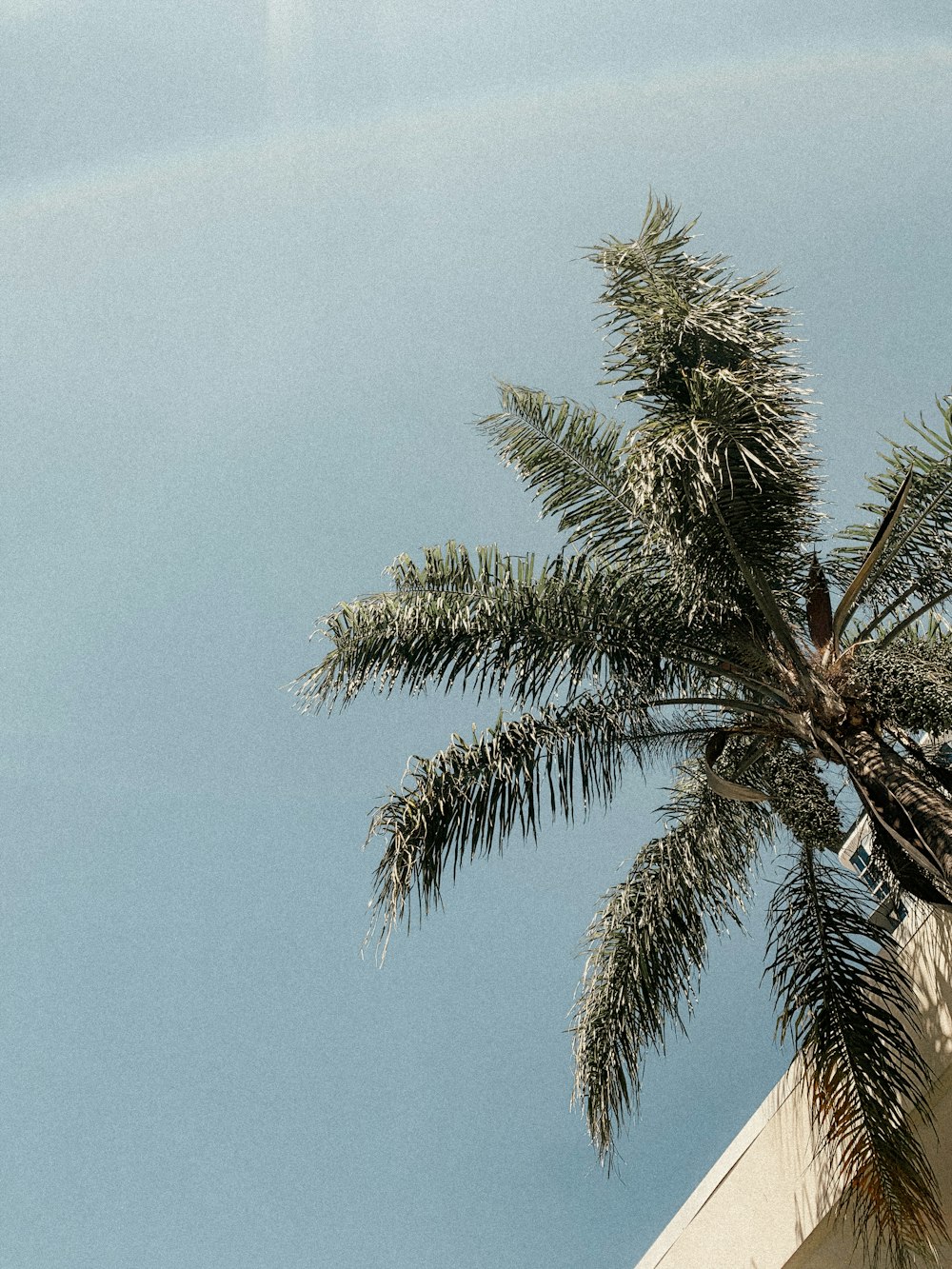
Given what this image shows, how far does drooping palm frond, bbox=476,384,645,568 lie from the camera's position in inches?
340

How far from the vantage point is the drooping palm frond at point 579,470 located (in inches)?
340

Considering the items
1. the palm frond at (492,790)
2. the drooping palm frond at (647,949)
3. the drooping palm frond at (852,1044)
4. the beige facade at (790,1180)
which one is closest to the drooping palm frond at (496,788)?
the palm frond at (492,790)

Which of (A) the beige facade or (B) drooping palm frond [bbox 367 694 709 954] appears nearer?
(B) drooping palm frond [bbox 367 694 709 954]

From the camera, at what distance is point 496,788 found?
755cm

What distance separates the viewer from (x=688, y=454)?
736 centimetres

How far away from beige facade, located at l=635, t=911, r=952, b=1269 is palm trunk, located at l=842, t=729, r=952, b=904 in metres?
1.92

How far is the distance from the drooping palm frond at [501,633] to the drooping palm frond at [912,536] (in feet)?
5.44

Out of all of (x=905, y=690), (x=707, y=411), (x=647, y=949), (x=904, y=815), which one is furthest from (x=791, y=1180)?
(x=707, y=411)

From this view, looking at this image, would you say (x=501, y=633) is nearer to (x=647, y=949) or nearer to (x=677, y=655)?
(x=677, y=655)

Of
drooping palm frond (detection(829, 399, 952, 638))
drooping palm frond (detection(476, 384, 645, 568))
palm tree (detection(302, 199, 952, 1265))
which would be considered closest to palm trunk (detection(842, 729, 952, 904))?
palm tree (detection(302, 199, 952, 1265))

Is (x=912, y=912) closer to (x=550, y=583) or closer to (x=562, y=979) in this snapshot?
(x=550, y=583)

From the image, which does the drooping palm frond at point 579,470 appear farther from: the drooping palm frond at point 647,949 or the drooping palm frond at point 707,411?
the drooping palm frond at point 647,949

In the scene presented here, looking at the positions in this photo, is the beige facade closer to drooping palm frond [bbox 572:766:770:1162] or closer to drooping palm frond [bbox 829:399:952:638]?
drooping palm frond [bbox 572:766:770:1162]

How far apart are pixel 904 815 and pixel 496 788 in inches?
110
